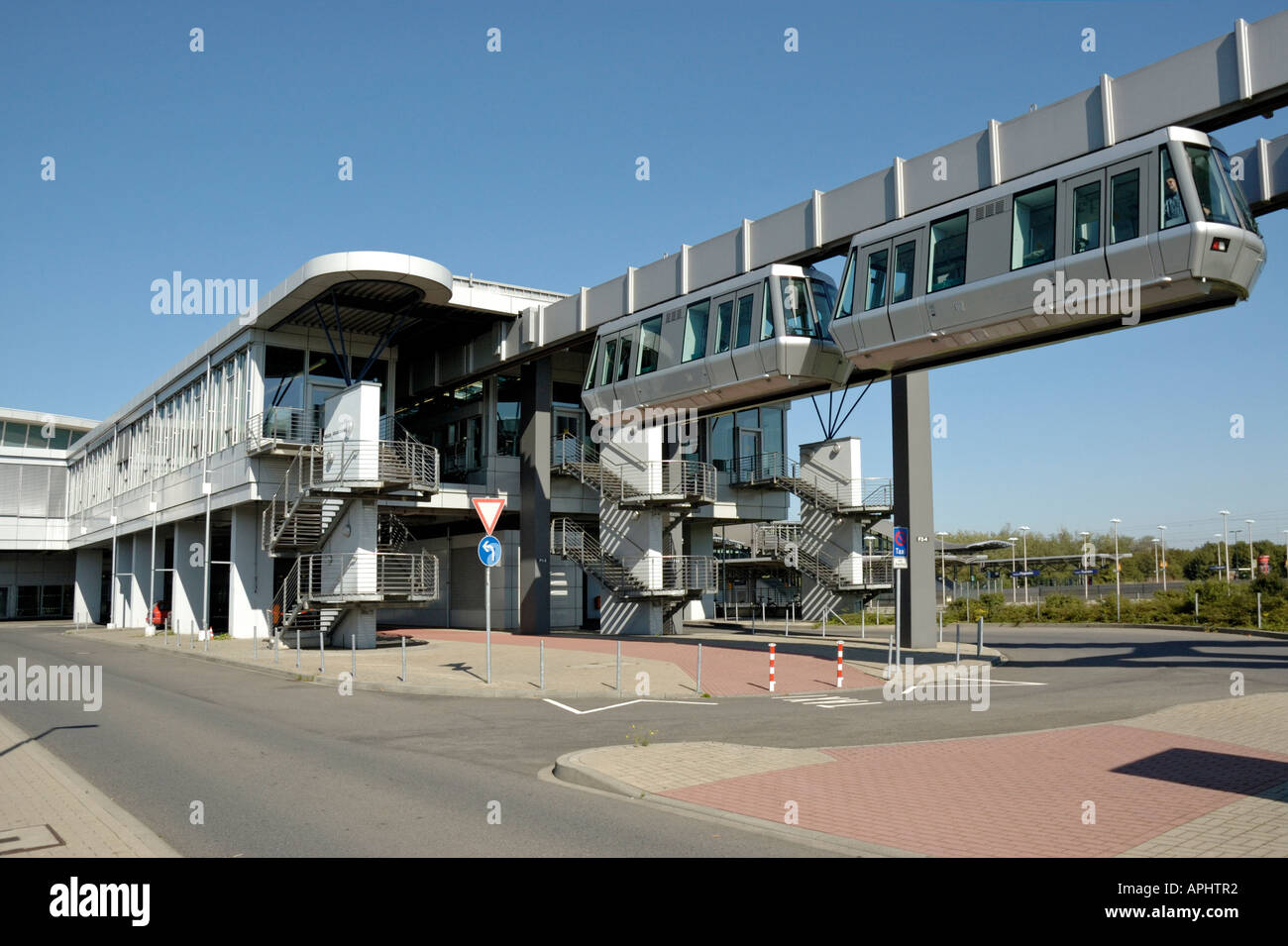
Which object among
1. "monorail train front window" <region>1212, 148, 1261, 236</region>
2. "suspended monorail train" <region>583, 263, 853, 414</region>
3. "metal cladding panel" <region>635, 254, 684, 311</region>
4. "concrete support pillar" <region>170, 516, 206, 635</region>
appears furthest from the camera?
"concrete support pillar" <region>170, 516, 206, 635</region>

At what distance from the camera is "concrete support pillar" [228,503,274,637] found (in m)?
37.2

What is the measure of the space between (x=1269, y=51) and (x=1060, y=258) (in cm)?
438

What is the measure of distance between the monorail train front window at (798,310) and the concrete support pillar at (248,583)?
24.3 metres

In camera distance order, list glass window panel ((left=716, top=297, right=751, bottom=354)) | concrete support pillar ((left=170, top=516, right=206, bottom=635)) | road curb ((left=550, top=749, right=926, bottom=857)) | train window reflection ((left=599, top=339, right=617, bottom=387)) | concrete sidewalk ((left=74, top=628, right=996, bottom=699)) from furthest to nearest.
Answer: concrete support pillar ((left=170, top=516, right=206, bottom=635)) → train window reflection ((left=599, top=339, right=617, bottom=387)) → glass window panel ((left=716, top=297, right=751, bottom=354)) → concrete sidewalk ((left=74, top=628, right=996, bottom=699)) → road curb ((left=550, top=749, right=926, bottom=857))

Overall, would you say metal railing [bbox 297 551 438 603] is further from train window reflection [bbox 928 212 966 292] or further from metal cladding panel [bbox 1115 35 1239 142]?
metal cladding panel [bbox 1115 35 1239 142]

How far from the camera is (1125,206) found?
15.0 meters

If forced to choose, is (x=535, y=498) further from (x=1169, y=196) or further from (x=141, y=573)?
(x=141, y=573)

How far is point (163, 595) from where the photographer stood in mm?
52156

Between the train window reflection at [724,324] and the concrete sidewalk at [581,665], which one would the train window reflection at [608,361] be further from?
the concrete sidewalk at [581,665]

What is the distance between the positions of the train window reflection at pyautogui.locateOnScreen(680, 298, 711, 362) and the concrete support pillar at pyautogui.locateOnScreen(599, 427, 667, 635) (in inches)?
462

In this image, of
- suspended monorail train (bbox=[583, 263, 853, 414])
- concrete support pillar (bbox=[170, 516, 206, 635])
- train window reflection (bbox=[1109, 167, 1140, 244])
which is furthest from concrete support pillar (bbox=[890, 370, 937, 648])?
concrete support pillar (bbox=[170, 516, 206, 635])

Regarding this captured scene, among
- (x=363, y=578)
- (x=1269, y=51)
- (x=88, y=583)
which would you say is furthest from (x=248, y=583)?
(x=88, y=583)
